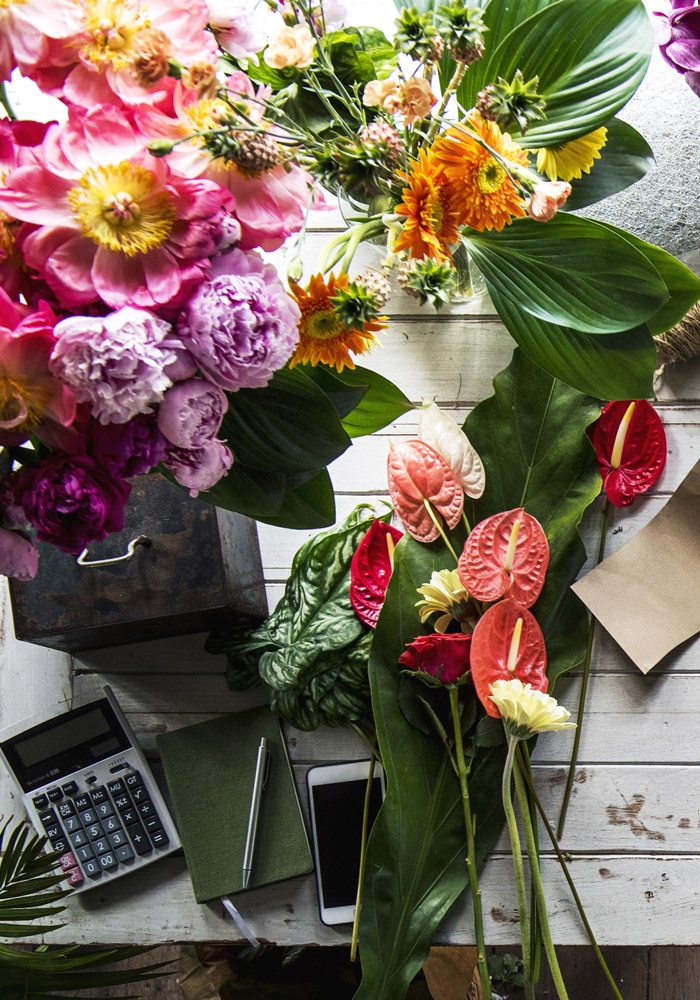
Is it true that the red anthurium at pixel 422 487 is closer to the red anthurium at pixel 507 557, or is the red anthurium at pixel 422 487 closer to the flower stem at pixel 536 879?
the red anthurium at pixel 507 557

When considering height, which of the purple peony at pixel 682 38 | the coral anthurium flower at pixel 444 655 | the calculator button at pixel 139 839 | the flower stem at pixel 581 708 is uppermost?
the purple peony at pixel 682 38

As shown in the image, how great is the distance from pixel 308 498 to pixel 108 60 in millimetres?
349

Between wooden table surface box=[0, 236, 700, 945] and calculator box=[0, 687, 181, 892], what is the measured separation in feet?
0.11

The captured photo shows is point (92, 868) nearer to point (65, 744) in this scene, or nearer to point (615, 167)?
point (65, 744)

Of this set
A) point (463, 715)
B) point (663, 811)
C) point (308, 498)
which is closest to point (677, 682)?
point (663, 811)

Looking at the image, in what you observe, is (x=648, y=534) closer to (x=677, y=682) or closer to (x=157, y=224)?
(x=677, y=682)

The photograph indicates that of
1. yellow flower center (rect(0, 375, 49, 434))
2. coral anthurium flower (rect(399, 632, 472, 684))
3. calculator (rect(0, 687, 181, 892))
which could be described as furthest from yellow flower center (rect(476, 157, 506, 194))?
calculator (rect(0, 687, 181, 892))

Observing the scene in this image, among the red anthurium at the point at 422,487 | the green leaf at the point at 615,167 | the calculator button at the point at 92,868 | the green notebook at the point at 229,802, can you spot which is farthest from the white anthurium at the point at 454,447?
the calculator button at the point at 92,868

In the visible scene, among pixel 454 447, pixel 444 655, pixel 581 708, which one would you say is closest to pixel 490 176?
pixel 454 447

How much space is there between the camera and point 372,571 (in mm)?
893

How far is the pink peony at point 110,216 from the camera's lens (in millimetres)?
409

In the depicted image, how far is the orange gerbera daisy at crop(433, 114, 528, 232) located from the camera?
0.56 m

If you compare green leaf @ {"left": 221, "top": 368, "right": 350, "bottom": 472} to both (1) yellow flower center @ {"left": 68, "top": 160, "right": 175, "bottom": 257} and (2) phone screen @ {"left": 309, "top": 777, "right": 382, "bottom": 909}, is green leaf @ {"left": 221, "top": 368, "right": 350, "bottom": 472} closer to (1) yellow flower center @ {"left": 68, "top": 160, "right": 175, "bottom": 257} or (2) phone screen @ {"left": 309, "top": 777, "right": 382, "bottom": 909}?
(1) yellow flower center @ {"left": 68, "top": 160, "right": 175, "bottom": 257}

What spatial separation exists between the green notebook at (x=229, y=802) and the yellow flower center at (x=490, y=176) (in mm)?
634
